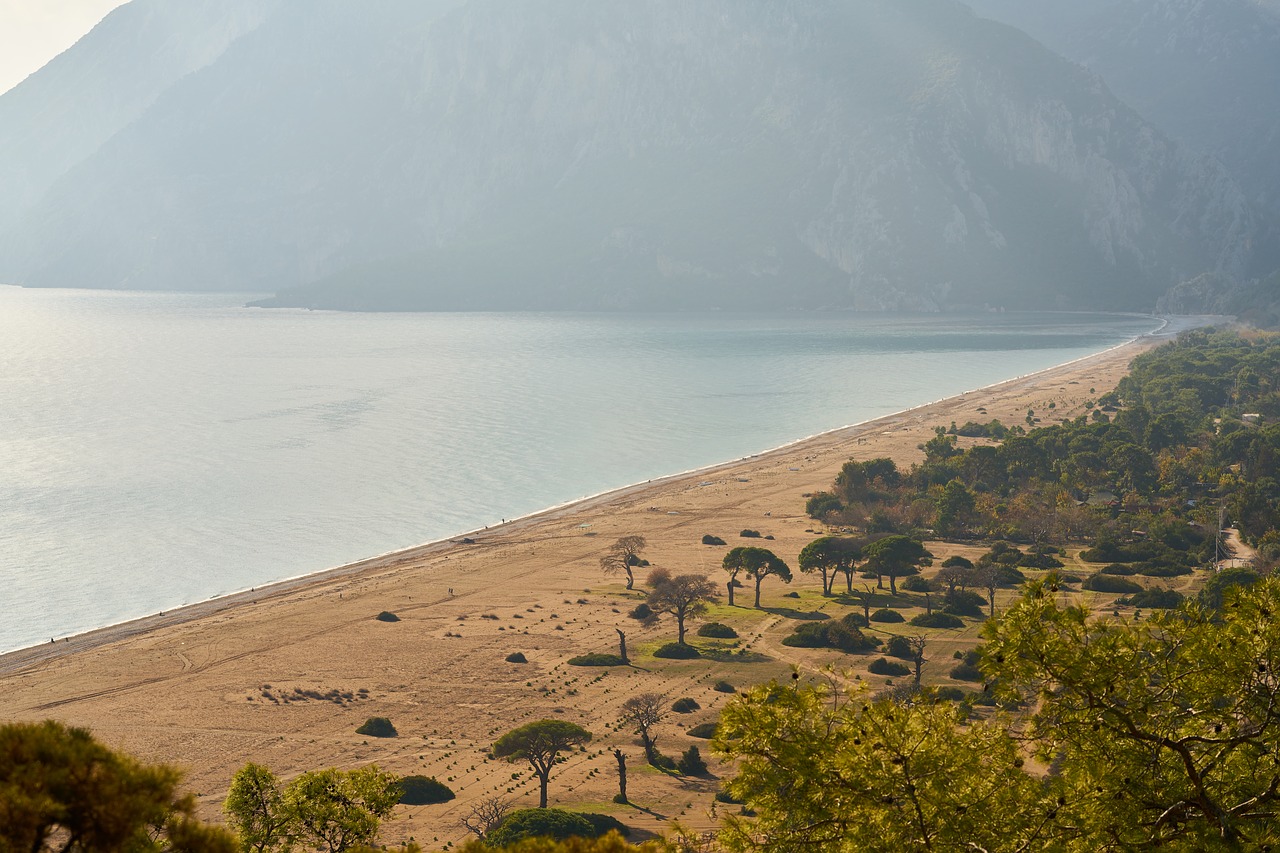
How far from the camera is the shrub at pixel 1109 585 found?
204 feet

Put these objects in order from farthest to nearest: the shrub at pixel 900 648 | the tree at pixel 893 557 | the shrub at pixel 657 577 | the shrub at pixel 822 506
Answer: the shrub at pixel 822 506 < the tree at pixel 893 557 < the shrub at pixel 657 577 < the shrub at pixel 900 648

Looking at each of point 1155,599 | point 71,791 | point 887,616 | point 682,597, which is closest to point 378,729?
point 682,597

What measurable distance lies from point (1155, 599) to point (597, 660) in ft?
104

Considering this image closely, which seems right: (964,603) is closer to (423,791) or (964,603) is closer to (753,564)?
(753,564)

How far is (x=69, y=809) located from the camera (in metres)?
8.88

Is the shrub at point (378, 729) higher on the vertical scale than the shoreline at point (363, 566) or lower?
higher

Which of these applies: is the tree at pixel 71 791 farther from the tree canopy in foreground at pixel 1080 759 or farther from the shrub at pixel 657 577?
the shrub at pixel 657 577

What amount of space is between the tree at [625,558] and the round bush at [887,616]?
1670 centimetres

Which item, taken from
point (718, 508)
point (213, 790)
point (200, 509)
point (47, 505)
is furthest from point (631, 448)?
point (213, 790)

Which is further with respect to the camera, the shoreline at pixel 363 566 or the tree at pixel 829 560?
the tree at pixel 829 560

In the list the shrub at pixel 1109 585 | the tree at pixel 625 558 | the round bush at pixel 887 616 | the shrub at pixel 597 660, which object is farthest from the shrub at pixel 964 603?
the shrub at pixel 597 660

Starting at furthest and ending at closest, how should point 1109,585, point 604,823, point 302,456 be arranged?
1. point 302,456
2. point 1109,585
3. point 604,823

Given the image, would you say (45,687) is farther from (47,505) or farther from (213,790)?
(47,505)

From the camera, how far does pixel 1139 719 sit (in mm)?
14219
